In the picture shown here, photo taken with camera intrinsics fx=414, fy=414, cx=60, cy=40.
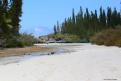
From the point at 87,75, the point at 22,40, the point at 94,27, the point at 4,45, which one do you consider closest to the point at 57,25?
the point at 94,27

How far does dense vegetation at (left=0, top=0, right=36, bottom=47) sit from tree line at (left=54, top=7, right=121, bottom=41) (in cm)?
4430

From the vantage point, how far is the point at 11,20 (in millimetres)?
74188

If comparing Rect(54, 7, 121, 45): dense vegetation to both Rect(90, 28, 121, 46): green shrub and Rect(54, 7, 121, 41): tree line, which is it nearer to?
Rect(54, 7, 121, 41): tree line

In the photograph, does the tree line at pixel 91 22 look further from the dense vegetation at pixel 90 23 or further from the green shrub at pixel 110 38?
the green shrub at pixel 110 38

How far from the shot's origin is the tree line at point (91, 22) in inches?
4993

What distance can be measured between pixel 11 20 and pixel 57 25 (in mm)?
109609

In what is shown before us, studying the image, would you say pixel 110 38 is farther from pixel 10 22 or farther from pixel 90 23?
pixel 90 23

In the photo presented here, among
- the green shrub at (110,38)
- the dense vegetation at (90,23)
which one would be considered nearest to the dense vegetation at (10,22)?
the green shrub at (110,38)

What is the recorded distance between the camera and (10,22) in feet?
238

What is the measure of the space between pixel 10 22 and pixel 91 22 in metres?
65.4

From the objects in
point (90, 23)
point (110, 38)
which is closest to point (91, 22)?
point (90, 23)

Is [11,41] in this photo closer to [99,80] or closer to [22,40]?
[22,40]

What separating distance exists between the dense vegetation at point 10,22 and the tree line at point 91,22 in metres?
44.3

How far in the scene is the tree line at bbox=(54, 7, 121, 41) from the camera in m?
127
